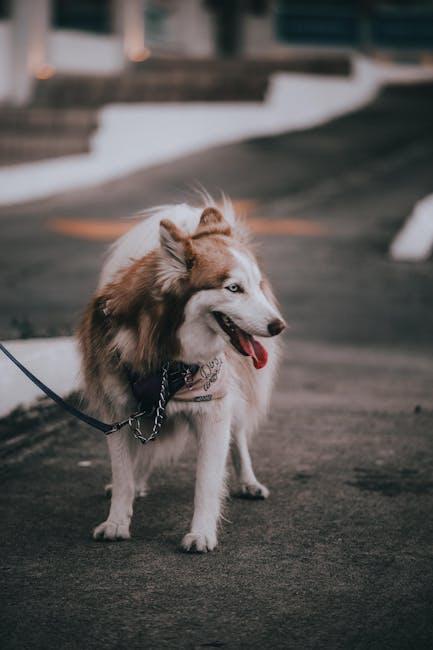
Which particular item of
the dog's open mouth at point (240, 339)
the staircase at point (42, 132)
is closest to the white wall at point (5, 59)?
the staircase at point (42, 132)

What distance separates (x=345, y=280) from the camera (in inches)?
500

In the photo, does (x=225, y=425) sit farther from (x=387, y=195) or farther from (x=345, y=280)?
(x=387, y=195)

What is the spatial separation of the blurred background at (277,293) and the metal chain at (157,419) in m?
0.40

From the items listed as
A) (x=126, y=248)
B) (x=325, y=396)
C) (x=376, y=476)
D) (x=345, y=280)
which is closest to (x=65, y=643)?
(x=126, y=248)

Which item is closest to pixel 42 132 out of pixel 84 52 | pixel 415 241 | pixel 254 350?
pixel 84 52

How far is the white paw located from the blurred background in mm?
73

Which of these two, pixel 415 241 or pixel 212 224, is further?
pixel 415 241

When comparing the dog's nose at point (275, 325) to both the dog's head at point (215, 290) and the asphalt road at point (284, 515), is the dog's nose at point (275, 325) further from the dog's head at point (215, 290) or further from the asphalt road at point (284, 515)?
the asphalt road at point (284, 515)

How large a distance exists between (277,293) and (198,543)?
7.42 meters

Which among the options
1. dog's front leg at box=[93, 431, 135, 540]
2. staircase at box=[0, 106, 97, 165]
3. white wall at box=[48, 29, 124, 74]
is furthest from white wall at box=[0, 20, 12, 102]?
dog's front leg at box=[93, 431, 135, 540]

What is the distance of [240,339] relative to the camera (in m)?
4.51

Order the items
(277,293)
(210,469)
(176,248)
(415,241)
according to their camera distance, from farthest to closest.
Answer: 1. (415,241)
2. (277,293)
3. (210,469)
4. (176,248)

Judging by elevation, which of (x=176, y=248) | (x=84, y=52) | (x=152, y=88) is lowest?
(x=152, y=88)

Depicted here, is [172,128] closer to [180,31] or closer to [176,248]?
[180,31]
